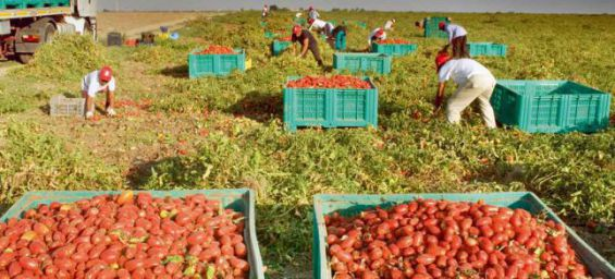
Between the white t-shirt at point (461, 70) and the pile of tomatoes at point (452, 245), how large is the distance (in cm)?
470

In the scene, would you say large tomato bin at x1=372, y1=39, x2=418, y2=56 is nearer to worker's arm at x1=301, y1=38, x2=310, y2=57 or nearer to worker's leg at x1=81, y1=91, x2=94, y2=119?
worker's arm at x1=301, y1=38, x2=310, y2=57

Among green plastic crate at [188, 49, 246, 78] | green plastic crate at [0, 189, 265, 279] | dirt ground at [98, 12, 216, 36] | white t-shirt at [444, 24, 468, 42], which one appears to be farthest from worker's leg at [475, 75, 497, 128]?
dirt ground at [98, 12, 216, 36]

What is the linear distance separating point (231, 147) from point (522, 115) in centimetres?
488

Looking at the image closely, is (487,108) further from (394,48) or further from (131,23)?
(131,23)

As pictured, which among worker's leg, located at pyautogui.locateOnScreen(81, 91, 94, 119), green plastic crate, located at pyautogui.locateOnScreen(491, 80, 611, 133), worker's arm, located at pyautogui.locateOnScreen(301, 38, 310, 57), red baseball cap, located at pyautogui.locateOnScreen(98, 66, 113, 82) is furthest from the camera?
worker's arm, located at pyautogui.locateOnScreen(301, 38, 310, 57)

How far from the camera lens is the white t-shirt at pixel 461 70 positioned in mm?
8609

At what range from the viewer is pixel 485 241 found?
3.79 m

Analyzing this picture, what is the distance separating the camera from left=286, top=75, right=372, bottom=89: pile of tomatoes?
9375mm

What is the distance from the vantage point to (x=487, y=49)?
19.0m

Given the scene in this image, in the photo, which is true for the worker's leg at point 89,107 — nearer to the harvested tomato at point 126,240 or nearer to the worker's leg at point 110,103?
the worker's leg at point 110,103

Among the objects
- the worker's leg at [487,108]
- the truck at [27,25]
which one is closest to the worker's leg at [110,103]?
the truck at [27,25]

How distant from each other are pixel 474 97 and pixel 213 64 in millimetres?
7194

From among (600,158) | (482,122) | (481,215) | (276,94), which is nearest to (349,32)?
(276,94)

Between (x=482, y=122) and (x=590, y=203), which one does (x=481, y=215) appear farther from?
(x=482, y=122)
